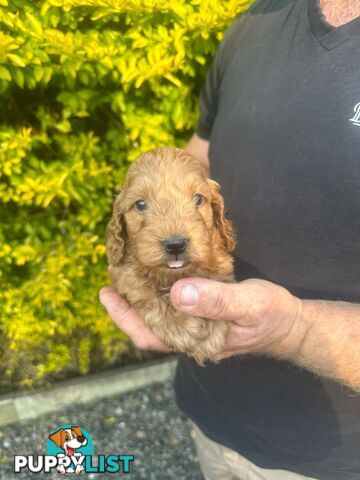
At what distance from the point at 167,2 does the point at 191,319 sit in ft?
6.69

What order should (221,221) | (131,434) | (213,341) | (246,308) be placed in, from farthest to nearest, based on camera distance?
(131,434) → (221,221) → (213,341) → (246,308)

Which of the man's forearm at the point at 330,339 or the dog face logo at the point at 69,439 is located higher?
the man's forearm at the point at 330,339

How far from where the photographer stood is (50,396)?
15.1 feet

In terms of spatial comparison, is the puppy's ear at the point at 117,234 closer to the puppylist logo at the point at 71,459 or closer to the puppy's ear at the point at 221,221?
the puppy's ear at the point at 221,221

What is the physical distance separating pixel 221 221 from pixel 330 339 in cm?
73

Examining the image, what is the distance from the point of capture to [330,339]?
79.4 inches

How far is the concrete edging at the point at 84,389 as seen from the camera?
451cm

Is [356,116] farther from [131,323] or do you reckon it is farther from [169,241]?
Result: [131,323]

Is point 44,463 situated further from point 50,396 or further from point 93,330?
point 93,330


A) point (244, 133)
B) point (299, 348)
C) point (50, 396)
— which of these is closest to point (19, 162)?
point (244, 133)

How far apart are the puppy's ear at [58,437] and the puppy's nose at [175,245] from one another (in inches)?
121

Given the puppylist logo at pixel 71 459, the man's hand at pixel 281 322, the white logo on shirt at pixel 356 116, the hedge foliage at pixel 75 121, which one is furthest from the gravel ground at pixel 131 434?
the white logo on shirt at pixel 356 116

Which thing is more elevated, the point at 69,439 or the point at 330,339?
the point at 330,339

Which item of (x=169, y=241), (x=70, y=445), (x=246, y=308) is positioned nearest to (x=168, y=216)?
(x=169, y=241)
